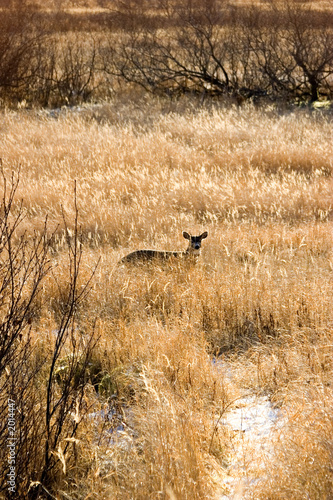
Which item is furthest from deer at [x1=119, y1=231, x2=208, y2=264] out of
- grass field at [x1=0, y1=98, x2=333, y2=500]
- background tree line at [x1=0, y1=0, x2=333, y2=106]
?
background tree line at [x1=0, y1=0, x2=333, y2=106]

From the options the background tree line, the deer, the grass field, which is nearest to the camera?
the grass field

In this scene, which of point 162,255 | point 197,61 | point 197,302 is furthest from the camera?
point 197,61

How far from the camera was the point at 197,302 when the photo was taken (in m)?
4.68

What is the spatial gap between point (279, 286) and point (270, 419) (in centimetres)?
Result: 179

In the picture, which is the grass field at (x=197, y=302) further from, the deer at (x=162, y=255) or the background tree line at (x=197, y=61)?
the background tree line at (x=197, y=61)

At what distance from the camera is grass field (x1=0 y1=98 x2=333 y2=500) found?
8.75ft

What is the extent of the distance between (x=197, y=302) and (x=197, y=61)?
13250mm

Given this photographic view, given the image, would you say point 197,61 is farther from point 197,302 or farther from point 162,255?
point 197,302

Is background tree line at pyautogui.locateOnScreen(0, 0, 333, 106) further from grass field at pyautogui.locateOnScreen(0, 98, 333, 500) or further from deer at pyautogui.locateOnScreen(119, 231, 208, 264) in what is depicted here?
deer at pyautogui.locateOnScreen(119, 231, 208, 264)

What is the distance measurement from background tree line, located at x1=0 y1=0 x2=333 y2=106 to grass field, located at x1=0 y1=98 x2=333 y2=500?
427 centimetres

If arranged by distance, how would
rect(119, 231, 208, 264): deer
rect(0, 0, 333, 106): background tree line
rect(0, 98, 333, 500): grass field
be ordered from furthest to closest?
rect(0, 0, 333, 106): background tree line → rect(119, 231, 208, 264): deer → rect(0, 98, 333, 500): grass field

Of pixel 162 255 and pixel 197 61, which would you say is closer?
pixel 162 255

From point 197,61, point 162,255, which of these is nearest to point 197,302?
point 162,255

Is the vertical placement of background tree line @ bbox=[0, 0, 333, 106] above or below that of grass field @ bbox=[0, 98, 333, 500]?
above
